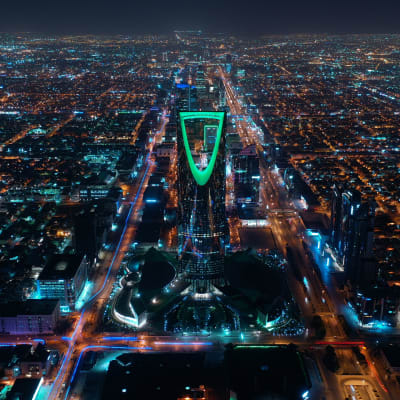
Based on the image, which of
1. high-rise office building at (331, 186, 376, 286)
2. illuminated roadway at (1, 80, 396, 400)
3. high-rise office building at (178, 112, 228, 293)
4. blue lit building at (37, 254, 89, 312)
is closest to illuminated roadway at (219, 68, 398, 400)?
illuminated roadway at (1, 80, 396, 400)

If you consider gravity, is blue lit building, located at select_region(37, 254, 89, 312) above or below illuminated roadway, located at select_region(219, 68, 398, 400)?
above

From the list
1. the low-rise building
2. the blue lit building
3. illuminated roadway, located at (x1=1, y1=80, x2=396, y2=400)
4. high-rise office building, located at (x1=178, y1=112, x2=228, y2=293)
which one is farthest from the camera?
high-rise office building, located at (x1=178, y1=112, x2=228, y2=293)

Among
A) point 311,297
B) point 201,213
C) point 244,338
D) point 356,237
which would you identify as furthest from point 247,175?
point 244,338

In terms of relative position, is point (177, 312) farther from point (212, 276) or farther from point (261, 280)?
point (261, 280)

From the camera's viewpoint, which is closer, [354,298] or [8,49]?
[354,298]

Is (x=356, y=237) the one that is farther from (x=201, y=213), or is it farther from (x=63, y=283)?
(x=63, y=283)

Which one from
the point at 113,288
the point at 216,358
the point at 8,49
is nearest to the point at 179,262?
the point at 113,288

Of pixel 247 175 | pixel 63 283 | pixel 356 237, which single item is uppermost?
pixel 356 237

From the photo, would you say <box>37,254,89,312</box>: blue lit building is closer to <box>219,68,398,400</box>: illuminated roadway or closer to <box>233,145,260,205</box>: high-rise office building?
<box>219,68,398,400</box>: illuminated roadway

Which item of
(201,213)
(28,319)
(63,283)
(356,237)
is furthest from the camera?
(356,237)
